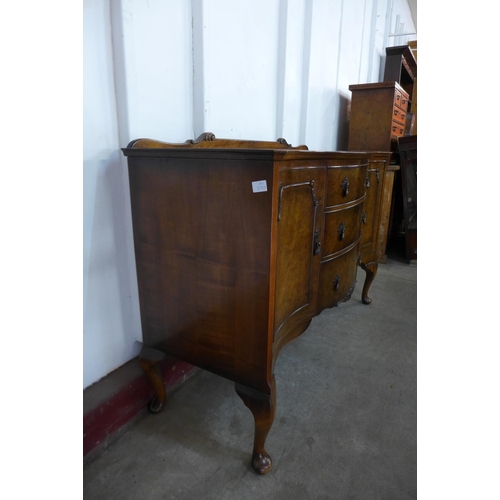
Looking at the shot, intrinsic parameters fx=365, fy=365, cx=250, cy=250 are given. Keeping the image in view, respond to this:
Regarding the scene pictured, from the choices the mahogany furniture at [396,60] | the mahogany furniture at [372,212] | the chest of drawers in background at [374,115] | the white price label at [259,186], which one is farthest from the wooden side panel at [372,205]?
the mahogany furniture at [396,60]

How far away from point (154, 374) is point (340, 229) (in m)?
1.07

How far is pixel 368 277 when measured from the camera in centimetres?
301

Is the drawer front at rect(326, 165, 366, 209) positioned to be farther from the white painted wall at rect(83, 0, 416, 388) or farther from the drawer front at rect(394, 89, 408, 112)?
the drawer front at rect(394, 89, 408, 112)

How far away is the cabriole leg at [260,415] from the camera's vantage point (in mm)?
1332

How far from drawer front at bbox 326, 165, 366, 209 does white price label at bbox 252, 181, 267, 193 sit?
0.47 metres

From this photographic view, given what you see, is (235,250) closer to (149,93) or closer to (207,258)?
(207,258)

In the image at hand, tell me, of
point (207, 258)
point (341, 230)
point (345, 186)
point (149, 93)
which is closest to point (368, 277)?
point (341, 230)

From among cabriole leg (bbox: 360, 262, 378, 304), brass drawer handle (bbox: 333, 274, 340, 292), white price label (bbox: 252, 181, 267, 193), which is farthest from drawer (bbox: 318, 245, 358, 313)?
cabriole leg (bbox: 360, 262, 378, 304)

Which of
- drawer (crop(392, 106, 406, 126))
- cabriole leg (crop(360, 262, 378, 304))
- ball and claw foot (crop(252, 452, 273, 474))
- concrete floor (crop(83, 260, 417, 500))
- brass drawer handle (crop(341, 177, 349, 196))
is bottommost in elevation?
concrete floor (crop(83, 260, 417, 500))

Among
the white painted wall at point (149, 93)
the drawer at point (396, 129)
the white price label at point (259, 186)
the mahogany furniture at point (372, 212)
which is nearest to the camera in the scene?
the white price label at point (259, 186)

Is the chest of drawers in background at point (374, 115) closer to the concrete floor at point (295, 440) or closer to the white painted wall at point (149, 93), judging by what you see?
the white painted wall at point (149, 93)

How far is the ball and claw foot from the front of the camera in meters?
1.41

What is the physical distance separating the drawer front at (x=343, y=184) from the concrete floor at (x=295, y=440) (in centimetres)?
101
